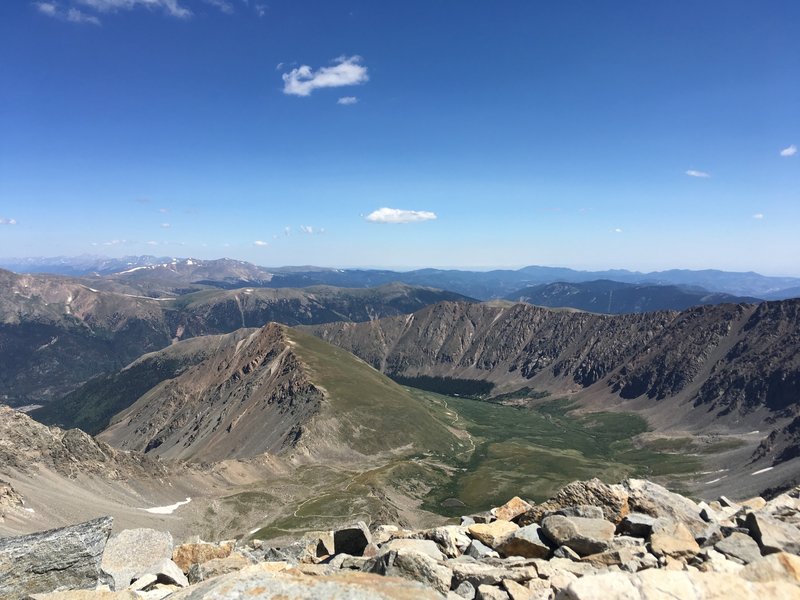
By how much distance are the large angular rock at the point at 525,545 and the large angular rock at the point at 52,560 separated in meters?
14.2

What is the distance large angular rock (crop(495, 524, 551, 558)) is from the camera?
17.0 m

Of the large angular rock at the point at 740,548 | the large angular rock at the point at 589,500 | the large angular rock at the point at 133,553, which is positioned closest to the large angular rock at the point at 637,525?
the large angular rock at the point at 589,500

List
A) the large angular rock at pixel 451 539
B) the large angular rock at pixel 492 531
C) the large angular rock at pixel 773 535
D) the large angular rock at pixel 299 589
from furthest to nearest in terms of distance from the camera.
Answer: the large angular rock at pixel 492 531 → the large angular rock at pixel 451 539 → the large angular rock at pixel 773 535 → the large angular rock at pixel 299 589

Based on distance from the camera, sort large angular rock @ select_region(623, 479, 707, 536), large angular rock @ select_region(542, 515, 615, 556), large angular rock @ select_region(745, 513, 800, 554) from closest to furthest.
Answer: large angular rock @ select_region(745, 513, 800, 554) < large angular rock @ select_region(542, 515, 615, 556) < large angular rock @ select_region(623, 479, 707, 536)

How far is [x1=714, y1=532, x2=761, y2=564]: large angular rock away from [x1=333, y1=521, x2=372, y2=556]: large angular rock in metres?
13.1

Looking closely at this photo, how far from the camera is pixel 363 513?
13862cm

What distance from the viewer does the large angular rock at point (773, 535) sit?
48.1 feet

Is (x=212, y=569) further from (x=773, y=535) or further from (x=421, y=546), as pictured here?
(x=773, y=535)

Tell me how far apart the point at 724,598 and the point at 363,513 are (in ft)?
460

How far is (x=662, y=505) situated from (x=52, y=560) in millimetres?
22861

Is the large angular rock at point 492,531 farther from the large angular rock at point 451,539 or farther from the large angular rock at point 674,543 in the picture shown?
the large angular rock at point 674,543

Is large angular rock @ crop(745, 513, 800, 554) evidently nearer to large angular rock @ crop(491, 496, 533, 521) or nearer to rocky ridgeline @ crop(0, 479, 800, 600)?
rocky ridgeline @ crop(0, 479, 800, 600)

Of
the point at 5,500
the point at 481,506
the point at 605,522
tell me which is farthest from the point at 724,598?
the point at 481,506

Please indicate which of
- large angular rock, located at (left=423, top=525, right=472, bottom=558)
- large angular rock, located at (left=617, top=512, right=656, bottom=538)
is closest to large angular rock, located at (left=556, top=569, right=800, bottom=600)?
large angular rock, located at (left=617, top=512, right=656, bottom=538)
